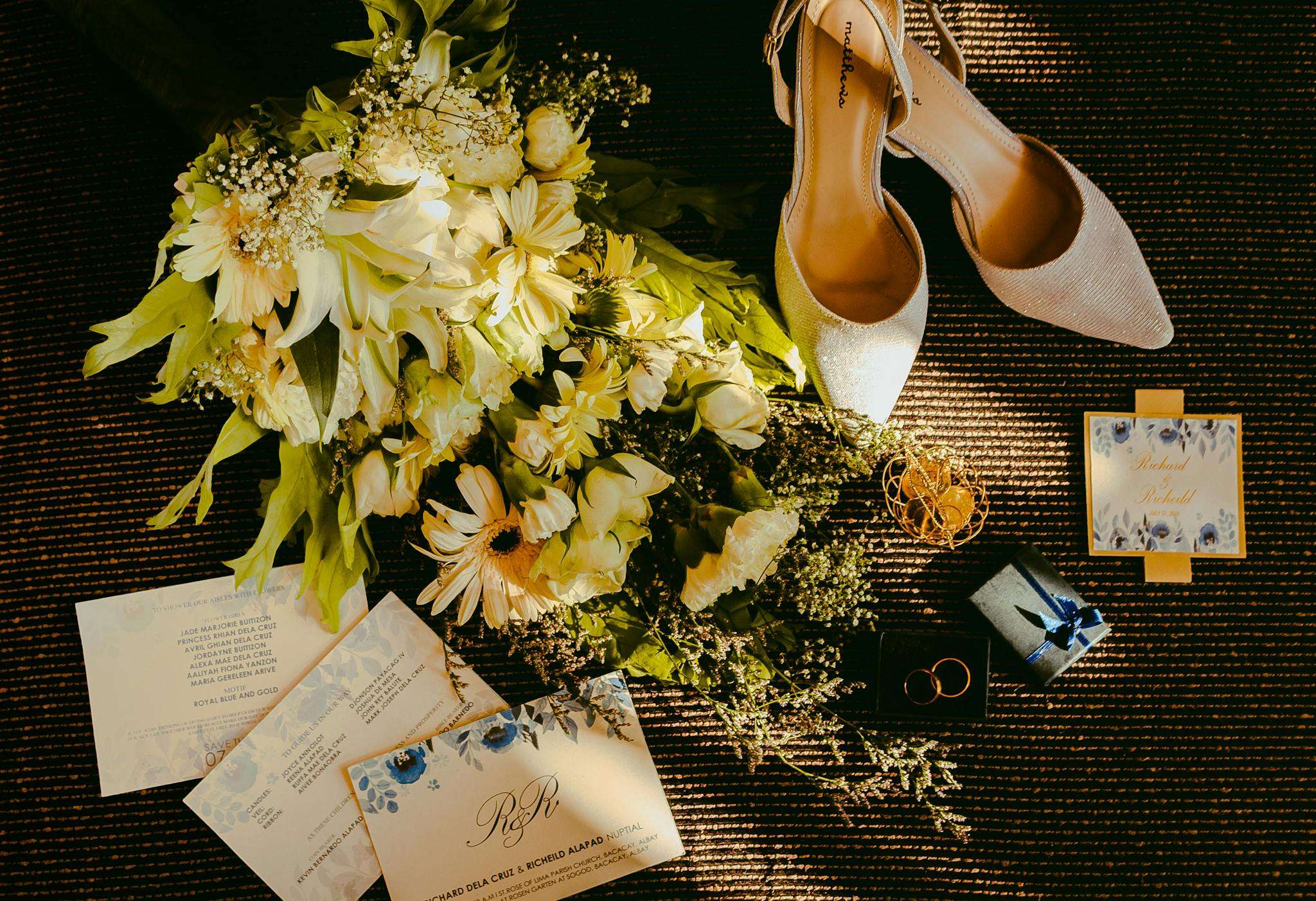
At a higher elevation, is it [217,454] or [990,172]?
[990,172]

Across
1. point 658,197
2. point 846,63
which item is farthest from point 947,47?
point 658,197

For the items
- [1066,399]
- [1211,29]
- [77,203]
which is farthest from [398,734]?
[1211,29]

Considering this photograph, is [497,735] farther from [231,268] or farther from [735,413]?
[231,268]

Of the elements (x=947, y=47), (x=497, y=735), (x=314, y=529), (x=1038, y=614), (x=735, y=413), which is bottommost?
(x=497, y=735)

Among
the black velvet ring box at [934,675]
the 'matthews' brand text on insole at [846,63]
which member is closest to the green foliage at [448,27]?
the 'matthews' brand text on insole at [846,63]

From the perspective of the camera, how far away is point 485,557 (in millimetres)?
758

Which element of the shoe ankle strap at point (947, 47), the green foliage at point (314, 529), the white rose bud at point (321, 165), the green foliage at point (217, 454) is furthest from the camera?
the shoe ankle strap at point (947, 47)

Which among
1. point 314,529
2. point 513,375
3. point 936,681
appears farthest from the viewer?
point 936,681

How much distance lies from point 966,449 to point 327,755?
0.86 meters

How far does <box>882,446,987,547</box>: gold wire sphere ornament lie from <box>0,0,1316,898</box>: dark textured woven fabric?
2cm

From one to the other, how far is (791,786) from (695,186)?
28.9 inches

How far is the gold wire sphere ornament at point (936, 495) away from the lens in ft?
3.16

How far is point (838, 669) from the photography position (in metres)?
0.98

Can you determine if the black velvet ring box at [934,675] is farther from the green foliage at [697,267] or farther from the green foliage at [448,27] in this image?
the green foliage at [448,27]
